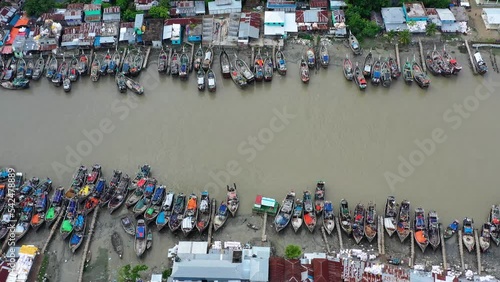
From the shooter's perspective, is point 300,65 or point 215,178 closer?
point 215,178

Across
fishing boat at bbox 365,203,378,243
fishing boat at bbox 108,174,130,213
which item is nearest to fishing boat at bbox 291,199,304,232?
fishing boat at bbox 365,203,378,243

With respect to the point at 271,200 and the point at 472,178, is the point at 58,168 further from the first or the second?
the point at 472,178

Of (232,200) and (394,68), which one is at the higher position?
(394,68)

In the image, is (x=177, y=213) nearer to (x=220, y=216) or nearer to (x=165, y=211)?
(x=165, y=211)

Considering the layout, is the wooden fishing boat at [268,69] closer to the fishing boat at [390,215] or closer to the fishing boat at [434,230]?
the fishing boat at [390,215]

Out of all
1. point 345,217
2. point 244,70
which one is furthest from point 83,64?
point 345,217

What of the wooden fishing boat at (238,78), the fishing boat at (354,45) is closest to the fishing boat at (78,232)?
the wooden fishing boat at (238,78)

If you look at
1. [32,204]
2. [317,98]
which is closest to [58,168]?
[32,204]
